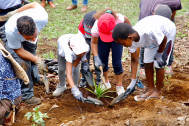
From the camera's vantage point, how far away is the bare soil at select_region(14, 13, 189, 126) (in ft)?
8.97

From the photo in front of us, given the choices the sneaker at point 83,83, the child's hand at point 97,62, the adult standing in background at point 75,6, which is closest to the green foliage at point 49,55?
the sneaker at point 83,83

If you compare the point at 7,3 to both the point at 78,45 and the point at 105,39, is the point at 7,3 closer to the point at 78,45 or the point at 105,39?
the point at 78,45

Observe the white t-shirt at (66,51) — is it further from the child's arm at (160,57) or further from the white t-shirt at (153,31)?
the child's arm at (160,57)

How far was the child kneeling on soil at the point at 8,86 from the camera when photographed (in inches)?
102

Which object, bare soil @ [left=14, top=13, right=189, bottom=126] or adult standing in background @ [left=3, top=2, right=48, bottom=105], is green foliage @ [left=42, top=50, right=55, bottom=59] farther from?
adult standing in background @ [left=3, top=2, right=48, bottom=105]

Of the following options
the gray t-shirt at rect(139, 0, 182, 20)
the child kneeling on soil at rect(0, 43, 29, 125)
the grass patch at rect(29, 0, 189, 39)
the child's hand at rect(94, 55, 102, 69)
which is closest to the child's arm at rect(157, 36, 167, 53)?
the child's hand at rect(94, 55, 102, 69)

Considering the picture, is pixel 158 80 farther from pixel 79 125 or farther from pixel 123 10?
pixel 123 10

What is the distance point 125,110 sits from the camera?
308 cm

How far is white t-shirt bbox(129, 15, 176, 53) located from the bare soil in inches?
34.0

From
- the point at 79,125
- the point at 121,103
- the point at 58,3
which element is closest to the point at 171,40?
the point at 121,103

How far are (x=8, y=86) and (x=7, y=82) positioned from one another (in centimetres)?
6

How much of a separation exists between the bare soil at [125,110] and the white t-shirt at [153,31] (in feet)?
2.83

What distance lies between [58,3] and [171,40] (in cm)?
652

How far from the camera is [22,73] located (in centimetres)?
275
